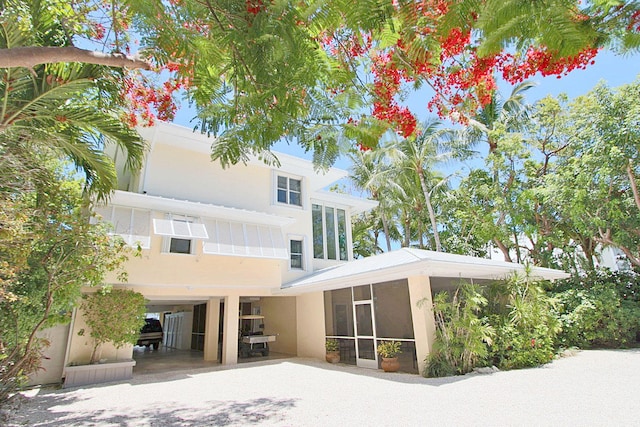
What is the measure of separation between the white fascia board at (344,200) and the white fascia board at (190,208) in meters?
3.83

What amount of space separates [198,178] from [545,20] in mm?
16665

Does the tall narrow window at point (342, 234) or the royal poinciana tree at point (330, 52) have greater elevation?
the tall narrow window at point (342, 234)

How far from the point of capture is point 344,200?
2212 cm

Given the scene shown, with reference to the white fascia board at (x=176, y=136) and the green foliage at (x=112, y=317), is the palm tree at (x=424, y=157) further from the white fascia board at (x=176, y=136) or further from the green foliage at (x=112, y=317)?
the green foliage at (x=112, y=317)

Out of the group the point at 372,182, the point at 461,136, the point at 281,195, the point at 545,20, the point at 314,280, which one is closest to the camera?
the point at 545,20

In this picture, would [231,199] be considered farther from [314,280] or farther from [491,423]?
[491,423]

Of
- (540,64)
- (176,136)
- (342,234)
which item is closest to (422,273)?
(540,64)

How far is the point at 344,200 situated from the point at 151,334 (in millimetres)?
19610

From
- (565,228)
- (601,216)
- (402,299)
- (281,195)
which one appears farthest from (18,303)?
(565,228)

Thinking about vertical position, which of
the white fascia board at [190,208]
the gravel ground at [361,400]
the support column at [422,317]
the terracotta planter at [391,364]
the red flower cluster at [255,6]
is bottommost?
the gravel ground at [361,400]

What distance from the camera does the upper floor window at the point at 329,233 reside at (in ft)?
68.8

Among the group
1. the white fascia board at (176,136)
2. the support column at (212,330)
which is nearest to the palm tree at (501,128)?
the white fascia board at (176,136)

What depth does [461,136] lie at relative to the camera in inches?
980

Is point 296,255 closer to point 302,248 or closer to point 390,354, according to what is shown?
point 302,248
